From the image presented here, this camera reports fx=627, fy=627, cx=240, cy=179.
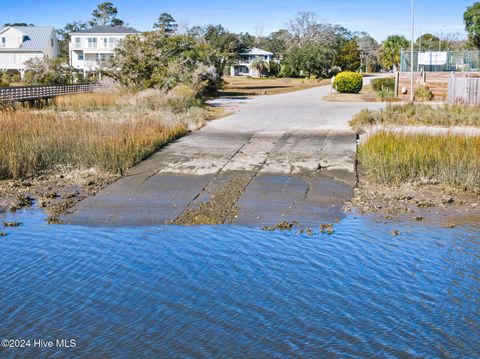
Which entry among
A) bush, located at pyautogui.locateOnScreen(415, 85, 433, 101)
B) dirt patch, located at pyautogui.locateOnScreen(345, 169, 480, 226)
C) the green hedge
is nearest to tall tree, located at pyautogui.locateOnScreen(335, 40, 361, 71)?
the green hedge

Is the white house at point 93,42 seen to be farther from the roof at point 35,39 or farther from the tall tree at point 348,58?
the tall tree at point 348,58

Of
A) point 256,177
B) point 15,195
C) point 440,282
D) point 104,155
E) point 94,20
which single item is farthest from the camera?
point 94,20

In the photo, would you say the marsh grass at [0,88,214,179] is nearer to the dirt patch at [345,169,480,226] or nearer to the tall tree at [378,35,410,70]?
the dirt patch at [345,169,480,226]

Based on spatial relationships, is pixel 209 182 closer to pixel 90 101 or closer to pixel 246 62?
pixel 90 101

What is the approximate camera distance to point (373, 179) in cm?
1377

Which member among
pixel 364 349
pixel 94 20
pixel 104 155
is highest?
pixel 94 20

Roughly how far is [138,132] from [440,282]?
11.4 m

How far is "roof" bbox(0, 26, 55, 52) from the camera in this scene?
254 feet

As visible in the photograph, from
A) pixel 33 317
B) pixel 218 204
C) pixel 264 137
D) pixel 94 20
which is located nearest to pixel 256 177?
pixel 218 204

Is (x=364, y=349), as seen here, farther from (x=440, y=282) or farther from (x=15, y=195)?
(x=15, y=195)

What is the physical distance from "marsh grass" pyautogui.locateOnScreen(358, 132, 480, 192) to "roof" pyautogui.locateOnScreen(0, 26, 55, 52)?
7044 centimetres

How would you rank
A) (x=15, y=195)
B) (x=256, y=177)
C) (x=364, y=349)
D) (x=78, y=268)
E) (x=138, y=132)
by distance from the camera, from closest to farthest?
1. (x=364, y=349)
2. (x=78, y=268)
3. (x=15, y=195)
4. (x=256, y=177)
5. (x=138, y=132)

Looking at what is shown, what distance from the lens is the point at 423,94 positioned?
109ft

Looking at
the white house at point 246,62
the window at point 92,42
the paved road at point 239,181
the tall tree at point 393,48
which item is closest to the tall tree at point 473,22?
the tall tree at point 393,48
